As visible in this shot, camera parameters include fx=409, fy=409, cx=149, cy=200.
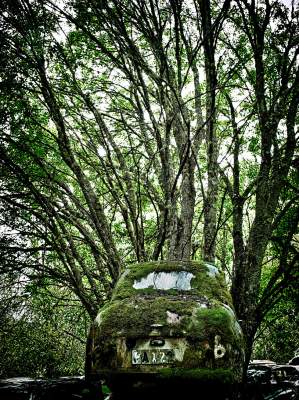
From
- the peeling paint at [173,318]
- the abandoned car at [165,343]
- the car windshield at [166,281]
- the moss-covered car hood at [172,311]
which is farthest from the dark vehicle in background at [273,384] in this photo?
the peeling paint at [173,318]

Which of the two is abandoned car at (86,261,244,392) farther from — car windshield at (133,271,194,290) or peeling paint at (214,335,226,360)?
car windshield at (133,271,194,290)

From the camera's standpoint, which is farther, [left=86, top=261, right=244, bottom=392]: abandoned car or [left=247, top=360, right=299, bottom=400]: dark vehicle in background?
[left=247, top=360, right=299, bottom=400]: dark vehicle in background

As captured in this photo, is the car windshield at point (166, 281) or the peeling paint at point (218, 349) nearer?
the peeling paint at point (218, 349)

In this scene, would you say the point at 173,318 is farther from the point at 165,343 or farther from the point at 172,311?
the point at 165,343

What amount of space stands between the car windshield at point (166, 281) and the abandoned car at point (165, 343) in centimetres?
37

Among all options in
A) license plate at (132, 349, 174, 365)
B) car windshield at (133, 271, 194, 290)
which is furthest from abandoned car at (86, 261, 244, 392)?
car windshield at (133, 271, 194, 290)

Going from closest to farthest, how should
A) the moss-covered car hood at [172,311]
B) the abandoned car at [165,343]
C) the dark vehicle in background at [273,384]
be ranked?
the abandoned car at [165,343] → the moss-covered car hood at [172,311] → the dark vehicle in background at [273,384]

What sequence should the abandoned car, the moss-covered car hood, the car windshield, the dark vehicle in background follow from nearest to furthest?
the abandoned car
the moss-covered car hood
the car windshield
the dark vehicle in background

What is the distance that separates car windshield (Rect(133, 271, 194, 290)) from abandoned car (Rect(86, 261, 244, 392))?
1.21ft

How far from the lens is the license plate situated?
399 centimetres

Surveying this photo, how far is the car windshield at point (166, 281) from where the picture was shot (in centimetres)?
518

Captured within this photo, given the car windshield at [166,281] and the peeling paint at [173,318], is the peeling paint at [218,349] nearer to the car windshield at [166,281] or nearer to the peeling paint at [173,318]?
the peeling paint at [173,318]

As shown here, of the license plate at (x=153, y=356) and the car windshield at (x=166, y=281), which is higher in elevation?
the car windshield at (x=166, y=281)

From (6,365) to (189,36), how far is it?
582 inches
